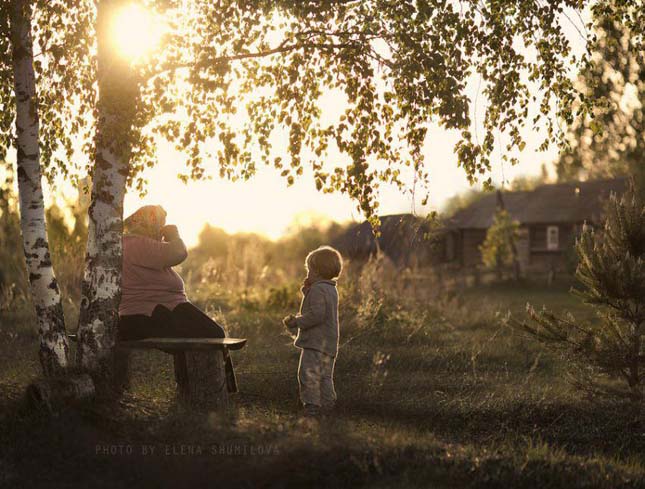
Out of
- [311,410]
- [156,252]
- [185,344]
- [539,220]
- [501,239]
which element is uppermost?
[539,220]

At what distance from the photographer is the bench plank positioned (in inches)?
252

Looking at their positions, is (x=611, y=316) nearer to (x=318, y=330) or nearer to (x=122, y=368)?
(x=318, y=330)

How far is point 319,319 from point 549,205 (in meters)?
33.5

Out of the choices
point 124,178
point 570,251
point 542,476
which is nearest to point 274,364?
point 124,178

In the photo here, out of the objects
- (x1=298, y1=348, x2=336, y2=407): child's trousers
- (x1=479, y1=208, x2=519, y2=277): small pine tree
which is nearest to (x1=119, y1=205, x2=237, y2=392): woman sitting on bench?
(x1=298, y1=348, x2=336, y2=407): child's trousers

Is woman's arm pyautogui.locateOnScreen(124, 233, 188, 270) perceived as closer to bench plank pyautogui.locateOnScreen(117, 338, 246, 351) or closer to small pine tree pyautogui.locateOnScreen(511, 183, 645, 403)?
bench plank pyautogui.locateOnScreen(117, 338, 246, 351)

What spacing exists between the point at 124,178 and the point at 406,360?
17.7 feet

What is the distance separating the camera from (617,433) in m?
7.43

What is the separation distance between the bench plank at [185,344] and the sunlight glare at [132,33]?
2.53m

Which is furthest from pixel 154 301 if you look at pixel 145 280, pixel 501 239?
pixel 501 239

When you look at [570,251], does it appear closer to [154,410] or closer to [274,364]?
[274,364]

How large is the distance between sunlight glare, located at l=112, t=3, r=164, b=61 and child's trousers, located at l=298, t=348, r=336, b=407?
307 cm

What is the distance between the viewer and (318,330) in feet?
22.2

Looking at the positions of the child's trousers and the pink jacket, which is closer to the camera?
the child's trousers
